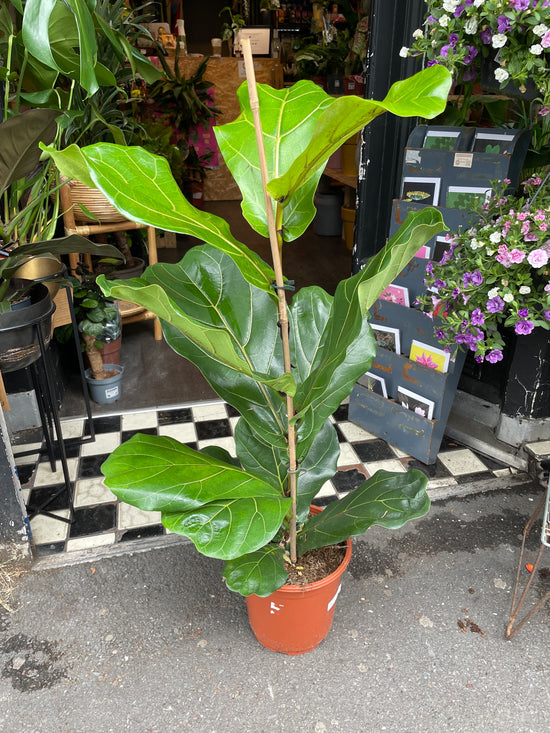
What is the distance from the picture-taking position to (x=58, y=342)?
2.96 m

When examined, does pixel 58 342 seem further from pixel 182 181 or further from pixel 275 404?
pixel 182 181

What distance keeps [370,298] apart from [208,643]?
1.22 m

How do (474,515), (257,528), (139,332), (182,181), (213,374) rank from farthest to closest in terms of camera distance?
(182,181) < (139,332) < (474,515) < (213,374) < (257,528)

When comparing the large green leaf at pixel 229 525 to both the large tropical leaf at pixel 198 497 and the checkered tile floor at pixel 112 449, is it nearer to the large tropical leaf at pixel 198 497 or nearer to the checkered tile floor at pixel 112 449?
the large tropical leaf at pixel 198 497

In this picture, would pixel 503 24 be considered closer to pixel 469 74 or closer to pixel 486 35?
pixel 486 35

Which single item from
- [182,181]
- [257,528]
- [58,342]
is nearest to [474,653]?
[257,528]

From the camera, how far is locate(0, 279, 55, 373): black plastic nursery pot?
1.70 metres

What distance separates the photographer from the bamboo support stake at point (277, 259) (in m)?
0.84

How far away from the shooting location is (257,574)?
1.37 metres

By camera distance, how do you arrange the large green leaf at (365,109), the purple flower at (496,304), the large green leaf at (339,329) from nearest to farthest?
1. the large green leaf at (365,109)
2. the large green leaf at (339,329)
3. the purple flower at (496,304)

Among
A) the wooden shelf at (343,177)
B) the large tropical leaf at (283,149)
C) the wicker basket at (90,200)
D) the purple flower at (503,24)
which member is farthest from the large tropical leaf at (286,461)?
the wooden shelf at (343,177)

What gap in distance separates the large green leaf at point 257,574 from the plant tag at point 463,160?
1.43 metres

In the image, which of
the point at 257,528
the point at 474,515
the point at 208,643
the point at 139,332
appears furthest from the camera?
the point at 139,332

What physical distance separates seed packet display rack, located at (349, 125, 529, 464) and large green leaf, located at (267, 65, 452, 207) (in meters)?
1.22
